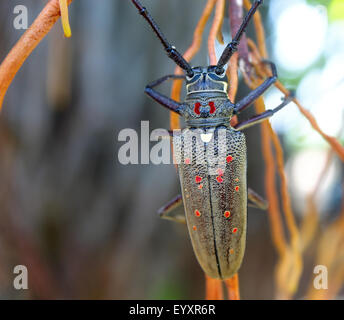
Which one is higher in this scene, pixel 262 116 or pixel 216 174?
pixel 262 116

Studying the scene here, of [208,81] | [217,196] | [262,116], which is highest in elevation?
[208,81]

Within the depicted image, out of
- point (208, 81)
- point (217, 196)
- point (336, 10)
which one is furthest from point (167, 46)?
point (336, 10)

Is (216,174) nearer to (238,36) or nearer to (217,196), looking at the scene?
(217,196)

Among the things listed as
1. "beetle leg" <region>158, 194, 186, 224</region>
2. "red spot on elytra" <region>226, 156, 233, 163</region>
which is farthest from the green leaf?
"beetle leg" <region>158, 194, 186, 224</region>

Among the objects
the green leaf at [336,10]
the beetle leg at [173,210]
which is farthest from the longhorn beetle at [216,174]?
the green leaf at [336,10]

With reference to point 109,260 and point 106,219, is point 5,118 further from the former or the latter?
point 109,260

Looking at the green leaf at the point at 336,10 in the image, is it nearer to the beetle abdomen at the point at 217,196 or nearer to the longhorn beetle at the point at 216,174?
the longhorn beetle at the point at 216,174

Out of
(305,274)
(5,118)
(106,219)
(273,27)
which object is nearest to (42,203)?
(106,219)
